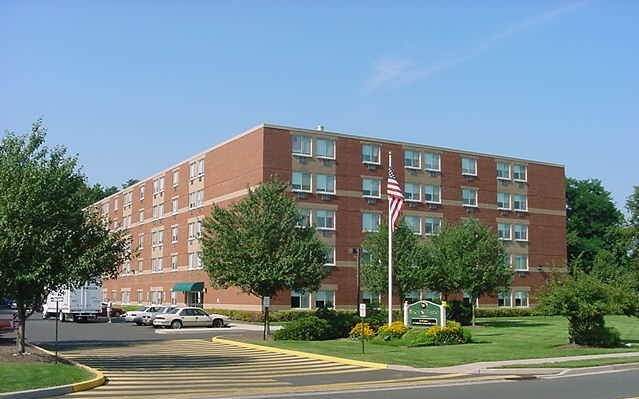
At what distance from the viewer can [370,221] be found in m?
63.1

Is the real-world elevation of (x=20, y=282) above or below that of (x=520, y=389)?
above

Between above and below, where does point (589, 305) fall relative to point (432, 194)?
below

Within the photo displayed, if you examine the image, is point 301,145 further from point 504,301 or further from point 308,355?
point 308,355

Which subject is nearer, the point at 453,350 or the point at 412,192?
the point at 453,350

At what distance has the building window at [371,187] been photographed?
207 ft

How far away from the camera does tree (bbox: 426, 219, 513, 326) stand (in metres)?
48.8

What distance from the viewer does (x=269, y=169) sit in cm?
5803

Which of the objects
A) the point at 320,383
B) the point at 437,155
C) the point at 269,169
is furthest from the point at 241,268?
the point at 437,155

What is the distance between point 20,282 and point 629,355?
20442 millimetres

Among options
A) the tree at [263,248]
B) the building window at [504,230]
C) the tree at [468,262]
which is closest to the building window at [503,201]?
the building window at [504,230]

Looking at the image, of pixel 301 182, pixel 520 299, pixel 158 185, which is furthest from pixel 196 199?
pixel 520 299

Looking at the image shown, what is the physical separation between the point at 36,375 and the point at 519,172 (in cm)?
6273

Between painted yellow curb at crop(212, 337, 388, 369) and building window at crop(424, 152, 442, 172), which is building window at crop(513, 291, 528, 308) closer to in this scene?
building window at crop(424, 152, 442, 172)

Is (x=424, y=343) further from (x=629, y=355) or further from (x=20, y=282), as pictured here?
(x=20, y=282)
